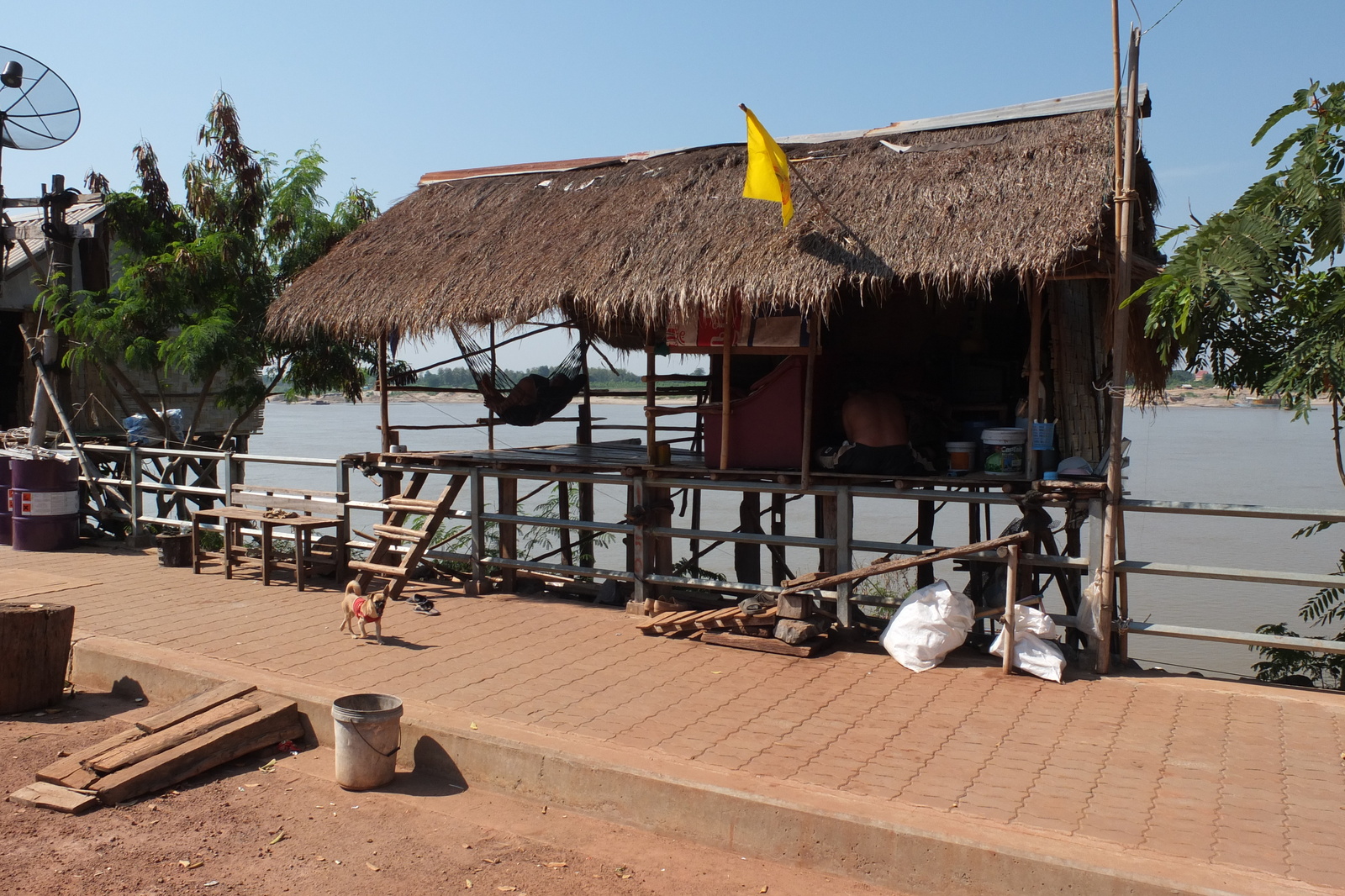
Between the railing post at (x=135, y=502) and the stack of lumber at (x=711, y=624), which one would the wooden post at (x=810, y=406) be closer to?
the stack of lumber at (x=711, y=624)

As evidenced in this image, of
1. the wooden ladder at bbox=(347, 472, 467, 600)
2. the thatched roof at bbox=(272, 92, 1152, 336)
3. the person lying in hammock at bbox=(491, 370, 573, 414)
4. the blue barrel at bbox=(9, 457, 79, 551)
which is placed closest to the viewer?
the thatched roof at bbox=(272, 92, 1152, 336)

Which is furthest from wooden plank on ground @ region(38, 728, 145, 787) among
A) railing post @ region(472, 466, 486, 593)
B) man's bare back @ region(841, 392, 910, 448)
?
man's bare back @ region(841, 392, 910, 448)

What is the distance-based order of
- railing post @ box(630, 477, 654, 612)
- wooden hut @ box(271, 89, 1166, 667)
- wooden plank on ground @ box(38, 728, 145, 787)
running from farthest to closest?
railing post @ box(630, 477, 654, 612)
wooden hut @ box(271, 89, 1166, 667)
wooden plank on ground @ box(38, 728, 145, 787)

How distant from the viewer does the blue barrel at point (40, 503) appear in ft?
35.7

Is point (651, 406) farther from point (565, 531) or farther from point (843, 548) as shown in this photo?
point (565, 531)

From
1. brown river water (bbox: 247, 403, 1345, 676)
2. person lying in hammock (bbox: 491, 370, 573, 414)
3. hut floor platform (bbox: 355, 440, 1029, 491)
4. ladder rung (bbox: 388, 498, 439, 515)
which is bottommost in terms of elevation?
brown river water (bbox: 247, 403, 1345, 676)

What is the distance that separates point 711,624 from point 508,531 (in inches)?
110

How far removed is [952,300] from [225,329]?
7.98 m

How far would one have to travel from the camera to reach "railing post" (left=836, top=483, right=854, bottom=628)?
7.18 m

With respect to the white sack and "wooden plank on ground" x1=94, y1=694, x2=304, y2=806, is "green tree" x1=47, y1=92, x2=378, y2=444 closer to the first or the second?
"wooden plank on ground" x1=94, y1=694, x2=304, y2=806

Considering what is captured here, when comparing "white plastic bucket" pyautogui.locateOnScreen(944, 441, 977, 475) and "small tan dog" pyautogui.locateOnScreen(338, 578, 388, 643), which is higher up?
"white plastic bucket" pyautogui.locateOnScreen(944, 441, 977, 475)

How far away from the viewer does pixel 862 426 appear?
7387 mm

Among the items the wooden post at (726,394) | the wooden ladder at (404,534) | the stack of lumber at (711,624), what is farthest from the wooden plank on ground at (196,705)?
the wooden post at (726,394)

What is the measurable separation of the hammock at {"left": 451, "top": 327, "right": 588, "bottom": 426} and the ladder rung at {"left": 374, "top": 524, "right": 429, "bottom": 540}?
217 centimetres
